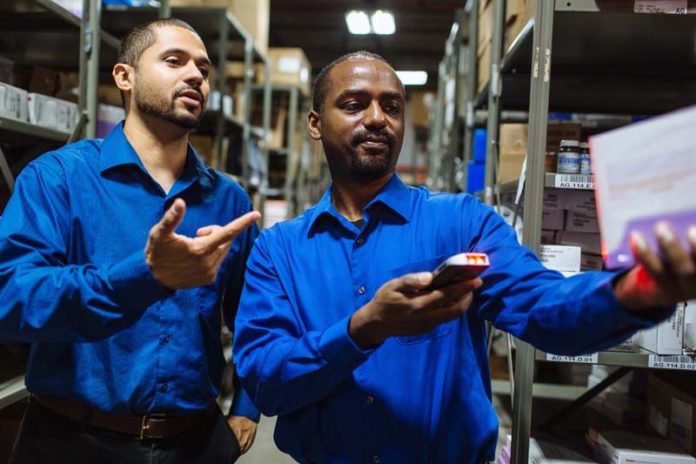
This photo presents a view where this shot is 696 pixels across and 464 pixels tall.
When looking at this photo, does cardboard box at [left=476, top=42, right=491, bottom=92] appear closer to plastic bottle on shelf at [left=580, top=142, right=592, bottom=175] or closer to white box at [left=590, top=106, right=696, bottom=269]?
plastic bottle on shelf at [left=580, top=142, right=592, bottom=175]

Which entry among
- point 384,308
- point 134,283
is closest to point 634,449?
point 384,308

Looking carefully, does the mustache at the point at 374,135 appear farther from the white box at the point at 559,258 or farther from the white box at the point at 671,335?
the white box at the point at 671,335

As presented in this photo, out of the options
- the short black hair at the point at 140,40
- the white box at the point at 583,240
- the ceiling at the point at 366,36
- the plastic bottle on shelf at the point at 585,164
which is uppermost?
the ceiling at the point at 366,36

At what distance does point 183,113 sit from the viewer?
1.76 m

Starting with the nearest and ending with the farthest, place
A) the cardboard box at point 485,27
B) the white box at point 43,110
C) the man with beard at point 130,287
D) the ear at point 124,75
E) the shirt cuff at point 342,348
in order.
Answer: the shirt cuff at point 342,348, the man with beard at point 130,287, the ear at point 124,75, the white box at point 43,110, the cardboard box at point 485,27

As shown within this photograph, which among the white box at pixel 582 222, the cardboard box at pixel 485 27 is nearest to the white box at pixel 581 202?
the white box at pixel 582 222

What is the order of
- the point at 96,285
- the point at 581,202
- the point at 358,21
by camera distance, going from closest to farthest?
the point at 96,285 < the point at 581,202 < the point at 358,21

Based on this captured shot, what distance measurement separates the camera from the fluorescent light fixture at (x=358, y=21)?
831 centimetres

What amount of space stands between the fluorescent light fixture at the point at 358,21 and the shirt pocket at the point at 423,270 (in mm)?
7619

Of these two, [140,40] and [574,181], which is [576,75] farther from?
[140,40]

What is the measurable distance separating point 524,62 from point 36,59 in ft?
9.84

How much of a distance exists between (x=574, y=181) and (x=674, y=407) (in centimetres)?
98

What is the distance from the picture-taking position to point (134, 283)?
1161 mm

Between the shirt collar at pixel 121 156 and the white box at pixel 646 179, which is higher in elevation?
the shirt collar at pixel 121 156
